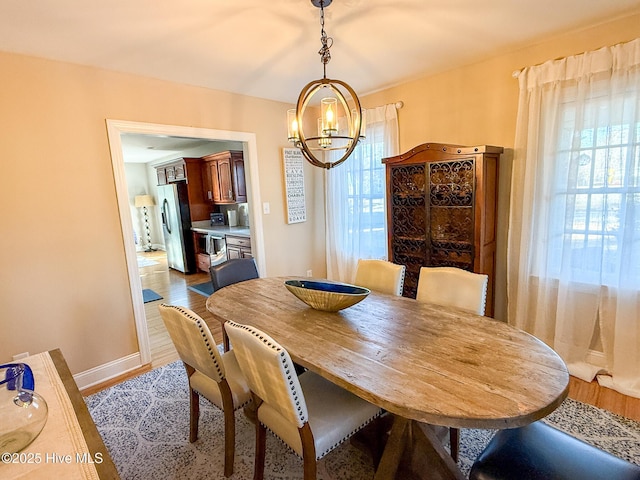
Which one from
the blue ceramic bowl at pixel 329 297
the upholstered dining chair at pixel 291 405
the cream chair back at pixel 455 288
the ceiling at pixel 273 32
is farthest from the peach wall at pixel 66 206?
the cream chair back at pixel 455 288

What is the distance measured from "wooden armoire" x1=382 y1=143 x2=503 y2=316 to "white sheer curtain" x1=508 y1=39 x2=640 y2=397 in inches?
9.4

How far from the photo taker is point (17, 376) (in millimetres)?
1172

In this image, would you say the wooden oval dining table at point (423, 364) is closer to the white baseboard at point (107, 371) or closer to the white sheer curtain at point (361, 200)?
the white baseboard at point (107, 371)

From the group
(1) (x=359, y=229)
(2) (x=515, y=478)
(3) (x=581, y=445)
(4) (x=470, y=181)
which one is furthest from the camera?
(1) (x=359, y=229)

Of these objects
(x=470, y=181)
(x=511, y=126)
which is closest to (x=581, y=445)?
(x=470, y=181)

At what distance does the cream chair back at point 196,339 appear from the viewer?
60.9 inches

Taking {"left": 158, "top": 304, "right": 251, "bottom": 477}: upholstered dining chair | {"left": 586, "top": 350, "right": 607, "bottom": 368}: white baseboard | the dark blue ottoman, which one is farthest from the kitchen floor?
{"left": 586, "top": 350, "right": 607, "bottom": 368}: white baseboard

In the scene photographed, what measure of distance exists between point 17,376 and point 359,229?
3051 mm

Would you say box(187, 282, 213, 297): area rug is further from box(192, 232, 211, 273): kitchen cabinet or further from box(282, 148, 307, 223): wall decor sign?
box(282, 148, 307, 223): wall decor sign

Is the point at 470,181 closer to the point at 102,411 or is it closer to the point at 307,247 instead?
the point at 307,247

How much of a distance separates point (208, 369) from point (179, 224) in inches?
193

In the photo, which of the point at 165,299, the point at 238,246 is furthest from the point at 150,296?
the point at 238,246

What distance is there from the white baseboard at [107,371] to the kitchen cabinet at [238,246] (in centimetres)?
206

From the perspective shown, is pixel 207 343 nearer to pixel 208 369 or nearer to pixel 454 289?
pixel 208 369
